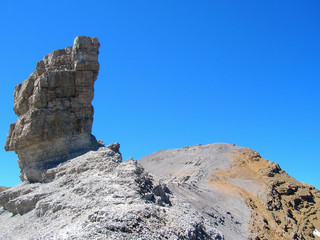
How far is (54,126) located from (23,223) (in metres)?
10.7

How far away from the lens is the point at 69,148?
93.5 ft

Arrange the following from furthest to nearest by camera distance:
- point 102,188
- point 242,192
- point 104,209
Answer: point 242,192, point 102,188, point 104,209

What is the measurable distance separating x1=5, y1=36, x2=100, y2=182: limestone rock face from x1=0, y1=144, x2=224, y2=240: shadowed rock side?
4143 mm

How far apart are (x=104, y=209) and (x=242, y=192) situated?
3332cm

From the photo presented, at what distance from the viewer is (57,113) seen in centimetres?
2891

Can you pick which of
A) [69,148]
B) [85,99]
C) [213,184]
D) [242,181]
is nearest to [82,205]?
[69,148]

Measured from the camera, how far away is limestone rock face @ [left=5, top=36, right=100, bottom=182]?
2834 cm

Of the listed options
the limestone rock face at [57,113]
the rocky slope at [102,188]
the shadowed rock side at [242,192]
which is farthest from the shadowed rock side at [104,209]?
the shadowed rock side at [242,192]

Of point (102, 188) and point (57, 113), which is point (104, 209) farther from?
point (57, 113)

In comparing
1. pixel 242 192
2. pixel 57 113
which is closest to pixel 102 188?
pixel 57 113

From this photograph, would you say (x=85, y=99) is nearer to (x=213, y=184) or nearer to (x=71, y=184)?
(x=71, y=184)

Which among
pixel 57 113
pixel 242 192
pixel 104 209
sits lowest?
pixel 104 209

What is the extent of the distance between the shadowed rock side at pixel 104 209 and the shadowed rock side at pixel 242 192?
11.6 metres

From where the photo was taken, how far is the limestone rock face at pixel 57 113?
28344 mm
